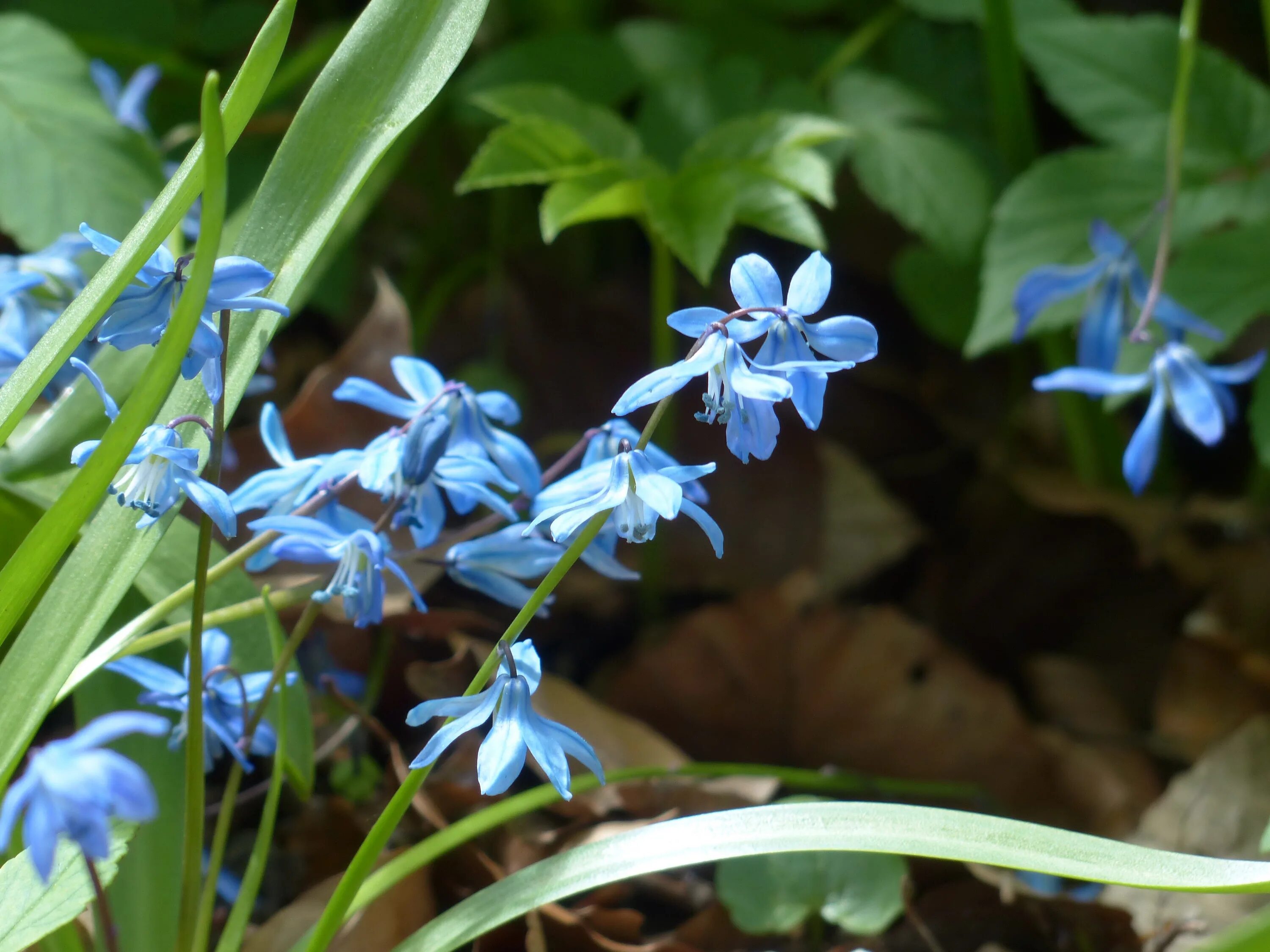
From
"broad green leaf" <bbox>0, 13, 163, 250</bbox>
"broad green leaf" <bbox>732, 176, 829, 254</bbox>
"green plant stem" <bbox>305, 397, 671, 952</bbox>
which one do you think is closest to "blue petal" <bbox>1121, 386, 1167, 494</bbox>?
"broad green leaf" <bbox>732, 176, 829, 254</bbox>

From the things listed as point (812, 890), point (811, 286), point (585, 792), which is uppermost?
point (811, 286)

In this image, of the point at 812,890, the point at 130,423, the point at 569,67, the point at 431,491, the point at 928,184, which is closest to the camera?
the point at 130,423

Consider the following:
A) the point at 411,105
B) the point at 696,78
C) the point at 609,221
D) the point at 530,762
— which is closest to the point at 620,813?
the point at 530,762

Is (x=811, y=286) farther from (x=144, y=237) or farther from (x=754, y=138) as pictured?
(x=754, y=138)

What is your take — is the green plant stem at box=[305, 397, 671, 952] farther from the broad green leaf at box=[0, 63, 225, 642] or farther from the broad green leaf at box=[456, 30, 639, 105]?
the broad green leaf at box=[456, 30, 639, 105]

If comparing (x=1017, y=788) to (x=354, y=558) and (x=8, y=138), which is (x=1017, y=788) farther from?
(x=8, y=138)

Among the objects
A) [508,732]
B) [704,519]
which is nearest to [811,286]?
[704,519]

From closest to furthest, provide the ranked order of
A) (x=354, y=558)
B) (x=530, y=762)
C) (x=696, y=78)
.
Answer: (x=354, y=558) < (x=530, y=762) < (x=696, y=78)

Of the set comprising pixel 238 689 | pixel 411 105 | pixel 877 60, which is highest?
pixel 411 105

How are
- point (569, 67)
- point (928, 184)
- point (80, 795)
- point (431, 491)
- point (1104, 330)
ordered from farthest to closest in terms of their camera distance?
point (569, 67)
point (928, 184)
point (1104, 330)
point (431, 491)
point (80, 795)
